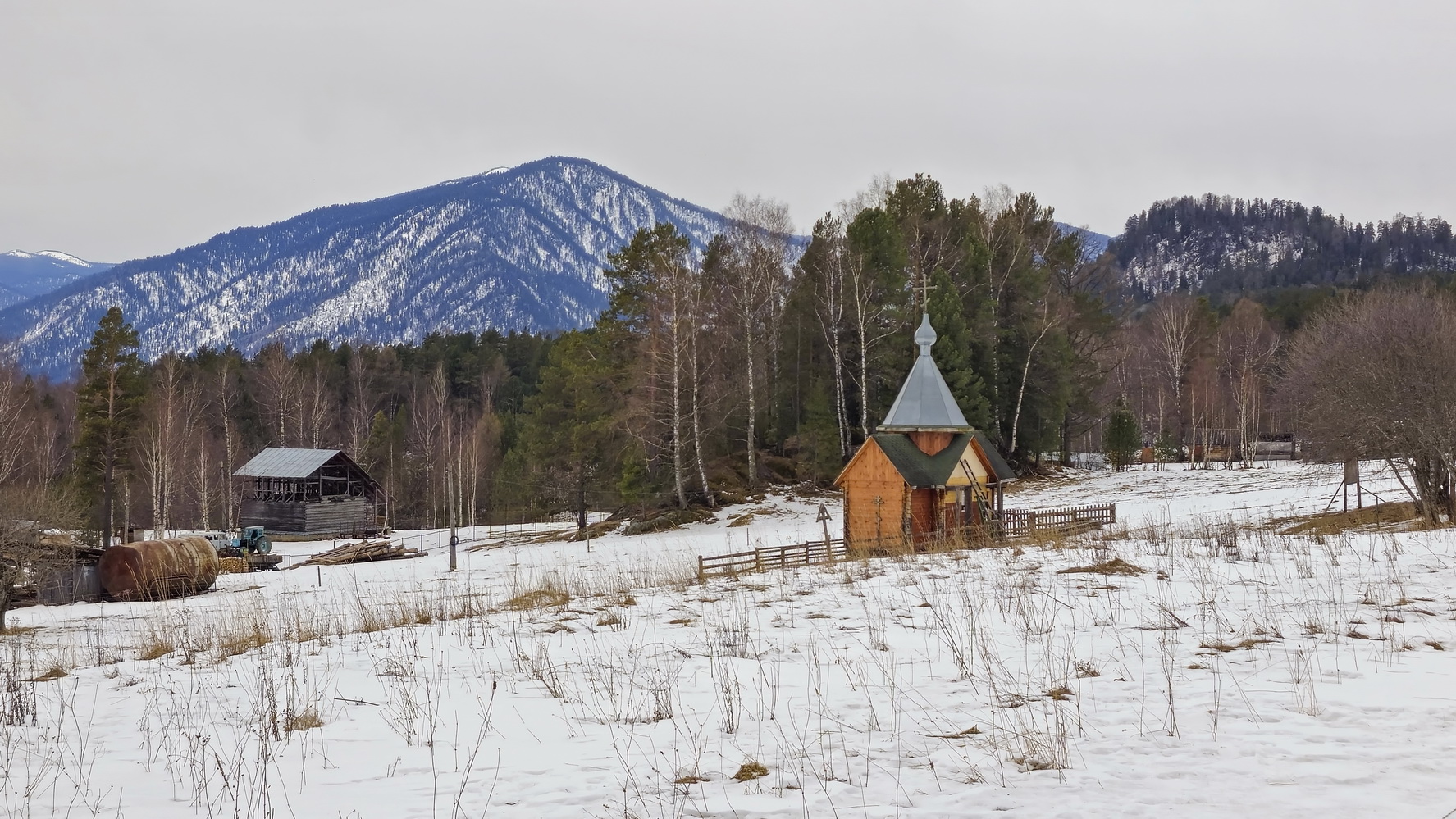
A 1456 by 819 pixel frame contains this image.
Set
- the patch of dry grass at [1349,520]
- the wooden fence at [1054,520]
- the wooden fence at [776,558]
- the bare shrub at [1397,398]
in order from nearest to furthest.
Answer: the wooden fence at [776,558], the bare shrub at [1397,398], the patch of dry grass at [1349,520], the wooden fence at [1054,520]

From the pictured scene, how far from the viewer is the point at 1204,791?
4.77m

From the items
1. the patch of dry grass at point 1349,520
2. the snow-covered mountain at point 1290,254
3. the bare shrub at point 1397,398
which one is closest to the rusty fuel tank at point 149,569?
the patch of dry grass at point 1349,520

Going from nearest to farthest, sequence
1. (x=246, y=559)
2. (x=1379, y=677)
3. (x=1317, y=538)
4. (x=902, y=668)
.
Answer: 1. (x=1379, y=677)
2. (x=902, y=668)
3. (x=1317, y=538)
4. (x=246, y=559)

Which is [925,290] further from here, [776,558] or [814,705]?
[814,705]

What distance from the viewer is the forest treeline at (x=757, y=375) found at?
3919cm

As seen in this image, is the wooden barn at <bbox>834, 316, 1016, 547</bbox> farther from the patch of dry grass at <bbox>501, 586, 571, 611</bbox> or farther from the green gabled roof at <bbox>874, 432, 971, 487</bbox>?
the patch of dry grass at <bbox>501, 586, 571, 611</bbox>

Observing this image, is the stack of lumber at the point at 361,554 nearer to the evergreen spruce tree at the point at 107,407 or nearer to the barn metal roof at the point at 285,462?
the barn metal roof at the point at 285,462

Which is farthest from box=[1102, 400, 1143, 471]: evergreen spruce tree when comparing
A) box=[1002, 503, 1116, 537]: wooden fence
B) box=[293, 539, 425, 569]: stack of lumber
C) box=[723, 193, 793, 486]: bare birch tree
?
box=[293, 539, 425, 569]: stack of lumber

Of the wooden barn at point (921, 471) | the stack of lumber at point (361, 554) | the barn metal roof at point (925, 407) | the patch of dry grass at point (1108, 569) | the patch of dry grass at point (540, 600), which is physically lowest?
the stack of lumber at point (361, 554)

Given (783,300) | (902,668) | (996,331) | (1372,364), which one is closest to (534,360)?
(783,300)

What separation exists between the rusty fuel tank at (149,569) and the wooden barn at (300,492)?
22.9 meters

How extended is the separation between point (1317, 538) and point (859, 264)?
2749 cm

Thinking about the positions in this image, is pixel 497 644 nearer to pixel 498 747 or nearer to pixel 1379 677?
pixel 498 747

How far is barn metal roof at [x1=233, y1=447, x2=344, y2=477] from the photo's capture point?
4934 cm
